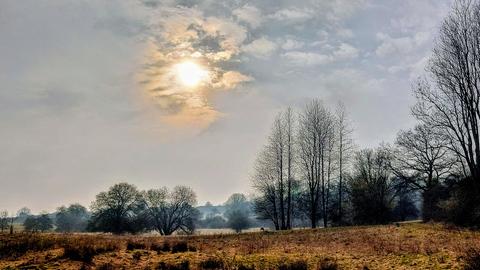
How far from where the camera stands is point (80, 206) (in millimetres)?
124688

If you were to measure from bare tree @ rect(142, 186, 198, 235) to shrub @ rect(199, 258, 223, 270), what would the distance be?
76731 mm

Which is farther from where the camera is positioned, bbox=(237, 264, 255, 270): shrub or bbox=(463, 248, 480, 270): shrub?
bbox=(237, 264, 255, 270): shrub

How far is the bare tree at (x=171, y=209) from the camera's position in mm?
88250

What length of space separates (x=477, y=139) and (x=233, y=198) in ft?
502

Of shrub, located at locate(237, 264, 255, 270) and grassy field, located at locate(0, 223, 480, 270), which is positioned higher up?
grassy field, located at locate(0, 223, 480, 270)

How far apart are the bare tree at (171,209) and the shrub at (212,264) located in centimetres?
7673

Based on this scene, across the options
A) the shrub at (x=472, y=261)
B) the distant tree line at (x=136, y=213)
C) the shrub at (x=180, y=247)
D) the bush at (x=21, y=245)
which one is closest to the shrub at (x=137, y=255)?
the shrub at (x=180, y=247)

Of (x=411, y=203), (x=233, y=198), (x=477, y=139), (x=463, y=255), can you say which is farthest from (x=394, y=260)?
(x=233, y=198)

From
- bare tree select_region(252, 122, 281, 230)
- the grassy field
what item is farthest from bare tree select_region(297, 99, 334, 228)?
the grassy field

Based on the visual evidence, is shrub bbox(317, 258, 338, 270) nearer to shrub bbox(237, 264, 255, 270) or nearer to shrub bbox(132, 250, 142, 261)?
shrub bbox(237, 264, 255, 270)

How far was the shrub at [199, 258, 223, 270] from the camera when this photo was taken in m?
11.8

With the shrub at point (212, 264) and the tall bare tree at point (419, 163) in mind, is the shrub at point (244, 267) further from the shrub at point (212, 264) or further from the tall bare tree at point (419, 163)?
the tall bare tree at point (419, 163)

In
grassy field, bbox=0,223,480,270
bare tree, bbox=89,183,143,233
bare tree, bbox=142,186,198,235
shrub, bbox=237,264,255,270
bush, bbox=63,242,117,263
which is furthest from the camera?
bare tree, bbox=142,186,198,235

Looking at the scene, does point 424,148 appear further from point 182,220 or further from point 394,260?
point 182,220
